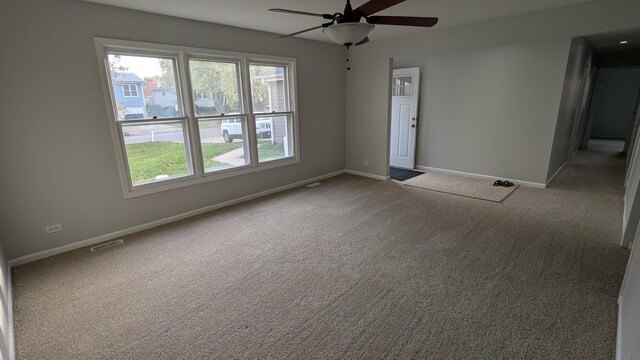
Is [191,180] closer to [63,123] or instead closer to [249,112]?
[249,112]

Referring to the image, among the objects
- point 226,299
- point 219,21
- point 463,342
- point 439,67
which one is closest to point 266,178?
point 219,21

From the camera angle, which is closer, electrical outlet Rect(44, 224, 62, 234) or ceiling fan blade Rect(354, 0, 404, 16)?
ceiling fan blade Rect(354, 0, 404, 16)

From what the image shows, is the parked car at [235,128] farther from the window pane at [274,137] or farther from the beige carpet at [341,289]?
→ the beige carpet at [341,289]

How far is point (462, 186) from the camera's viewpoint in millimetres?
5082

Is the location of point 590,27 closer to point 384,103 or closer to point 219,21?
point 384,103

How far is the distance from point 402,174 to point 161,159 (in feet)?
14.5

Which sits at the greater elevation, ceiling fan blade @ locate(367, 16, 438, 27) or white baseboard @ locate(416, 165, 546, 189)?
ceiling fan blade @ locate(367, 16, 438, 27)

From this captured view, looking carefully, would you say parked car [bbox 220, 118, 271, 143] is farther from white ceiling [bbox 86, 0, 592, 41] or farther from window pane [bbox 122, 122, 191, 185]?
white ceiling [bbox 86, 0, 592, 41]

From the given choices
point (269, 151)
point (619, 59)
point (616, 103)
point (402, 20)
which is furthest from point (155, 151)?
point (616, 103)

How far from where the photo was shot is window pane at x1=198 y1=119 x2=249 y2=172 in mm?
4066

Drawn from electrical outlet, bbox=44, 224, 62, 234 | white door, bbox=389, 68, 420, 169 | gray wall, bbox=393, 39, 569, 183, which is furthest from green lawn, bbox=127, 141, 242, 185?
gray wall, bbox=393, 39, 569, 183

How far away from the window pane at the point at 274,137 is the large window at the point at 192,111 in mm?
16

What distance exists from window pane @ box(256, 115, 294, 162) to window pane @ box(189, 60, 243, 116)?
484 millimetres

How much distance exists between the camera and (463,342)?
1853mm
